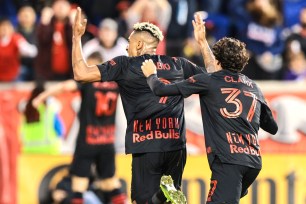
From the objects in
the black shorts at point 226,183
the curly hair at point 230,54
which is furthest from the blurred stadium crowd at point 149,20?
the black shorts at point 226,183

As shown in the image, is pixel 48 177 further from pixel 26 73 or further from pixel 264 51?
pixel 264 51

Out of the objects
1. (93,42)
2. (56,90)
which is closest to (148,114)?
(56,90)

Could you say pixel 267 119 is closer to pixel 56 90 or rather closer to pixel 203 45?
pixel 203 45

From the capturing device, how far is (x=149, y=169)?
9.85m

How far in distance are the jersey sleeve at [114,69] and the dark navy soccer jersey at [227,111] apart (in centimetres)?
61

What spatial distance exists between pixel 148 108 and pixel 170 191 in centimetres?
82

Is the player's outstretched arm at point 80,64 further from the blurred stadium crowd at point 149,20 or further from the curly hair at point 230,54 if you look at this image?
the blurred stadium crowd at point 149,20

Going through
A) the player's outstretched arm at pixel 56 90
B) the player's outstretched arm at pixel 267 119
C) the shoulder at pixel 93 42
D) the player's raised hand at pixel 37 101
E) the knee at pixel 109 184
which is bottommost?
the knee at pixel 109 184

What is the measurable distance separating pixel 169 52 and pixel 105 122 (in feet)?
7.38

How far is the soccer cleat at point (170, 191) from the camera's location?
943cm

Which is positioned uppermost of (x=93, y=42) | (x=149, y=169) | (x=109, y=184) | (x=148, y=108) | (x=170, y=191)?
(x=93, y=42)

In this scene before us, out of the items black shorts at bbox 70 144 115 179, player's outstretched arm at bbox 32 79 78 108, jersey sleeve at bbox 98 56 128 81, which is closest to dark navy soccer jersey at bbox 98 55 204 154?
jersey sleeve at bbox 98 56 128 81

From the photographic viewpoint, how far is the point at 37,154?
14203 millimetres

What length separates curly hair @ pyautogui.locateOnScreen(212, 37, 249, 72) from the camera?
9.14 m
